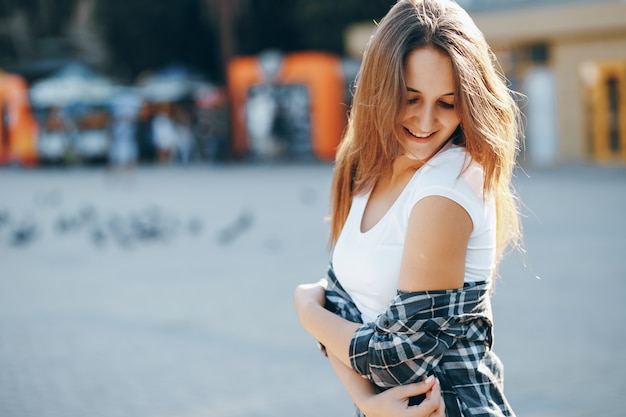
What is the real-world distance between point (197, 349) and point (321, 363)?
996 millimetres

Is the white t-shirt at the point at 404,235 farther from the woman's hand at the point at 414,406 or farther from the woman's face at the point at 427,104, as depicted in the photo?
the woman's hand at the point at 414,406

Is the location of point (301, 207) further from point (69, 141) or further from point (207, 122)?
point (69, 141)

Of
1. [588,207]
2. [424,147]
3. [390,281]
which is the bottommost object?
[588,207]

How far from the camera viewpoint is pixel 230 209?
606 inches

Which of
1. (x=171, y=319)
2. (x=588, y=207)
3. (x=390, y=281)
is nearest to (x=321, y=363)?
(x=171, y=319)

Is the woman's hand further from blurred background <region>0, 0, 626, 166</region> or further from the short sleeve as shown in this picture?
blurred background <region>0, 0, 626, 166</region>

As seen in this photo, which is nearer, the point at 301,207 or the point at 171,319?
the point at 171,319

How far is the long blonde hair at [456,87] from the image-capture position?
5.52 ft

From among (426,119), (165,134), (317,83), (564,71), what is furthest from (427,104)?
(165,134)

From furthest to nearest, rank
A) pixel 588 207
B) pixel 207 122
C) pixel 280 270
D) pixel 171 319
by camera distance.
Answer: pixel 207 122
pixel 588 207
pixel 280 270
pixel 171 319

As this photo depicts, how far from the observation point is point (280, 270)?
9250 mm

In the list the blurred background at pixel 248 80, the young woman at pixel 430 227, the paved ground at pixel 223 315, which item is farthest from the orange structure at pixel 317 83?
the young woman at pixel 430 227

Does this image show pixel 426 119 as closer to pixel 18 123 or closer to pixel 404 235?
pixel 404 235

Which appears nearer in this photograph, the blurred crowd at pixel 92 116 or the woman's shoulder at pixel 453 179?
the woman's shoulder at pixel 453 179
